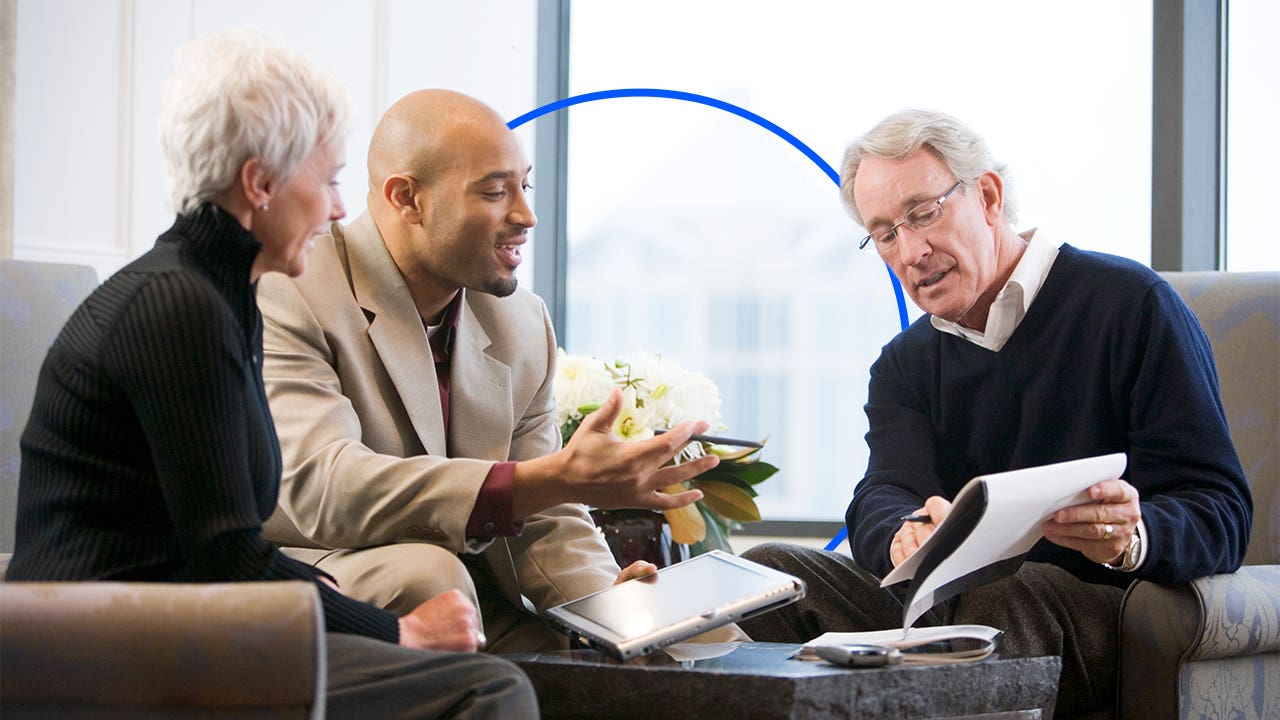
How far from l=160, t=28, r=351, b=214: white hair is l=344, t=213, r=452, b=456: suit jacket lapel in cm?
52

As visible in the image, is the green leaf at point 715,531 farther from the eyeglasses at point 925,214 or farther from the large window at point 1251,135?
the large window at point 1251,135

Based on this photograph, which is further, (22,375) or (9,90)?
(9,90)

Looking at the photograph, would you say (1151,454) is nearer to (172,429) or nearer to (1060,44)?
(172,429)

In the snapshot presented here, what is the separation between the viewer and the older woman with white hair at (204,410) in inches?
45.0

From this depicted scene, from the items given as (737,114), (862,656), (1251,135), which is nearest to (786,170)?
(737,114)

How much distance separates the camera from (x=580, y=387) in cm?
224

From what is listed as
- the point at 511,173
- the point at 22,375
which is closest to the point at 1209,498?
the point at 511,173

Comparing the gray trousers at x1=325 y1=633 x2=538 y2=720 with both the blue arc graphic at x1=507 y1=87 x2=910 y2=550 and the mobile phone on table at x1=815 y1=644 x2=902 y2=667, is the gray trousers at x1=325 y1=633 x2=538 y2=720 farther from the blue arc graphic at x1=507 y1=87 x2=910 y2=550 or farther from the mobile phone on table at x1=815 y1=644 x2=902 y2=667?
the blue arc graphic at x1=507 y1=87 x2=910 y2=550

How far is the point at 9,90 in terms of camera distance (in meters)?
2.75

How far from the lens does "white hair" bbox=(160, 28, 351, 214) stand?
4.03 ft

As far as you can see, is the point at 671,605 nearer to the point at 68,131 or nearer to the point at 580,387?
the point at 580,387

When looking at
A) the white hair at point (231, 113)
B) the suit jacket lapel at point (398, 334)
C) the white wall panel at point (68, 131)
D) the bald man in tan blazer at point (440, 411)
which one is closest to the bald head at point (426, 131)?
the bald man in tan blazer at point (440, 411)

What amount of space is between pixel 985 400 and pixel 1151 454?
0.92 ft

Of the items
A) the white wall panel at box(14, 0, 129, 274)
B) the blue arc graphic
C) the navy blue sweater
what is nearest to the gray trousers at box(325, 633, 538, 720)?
the navy blue sweater
